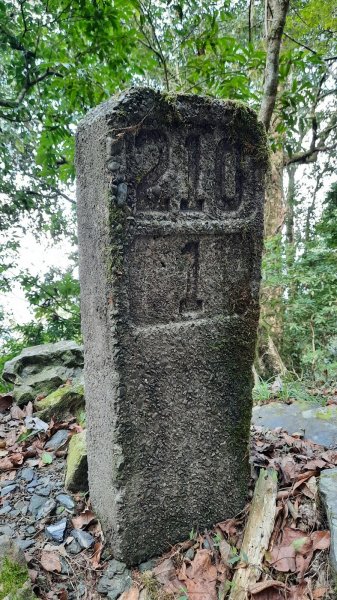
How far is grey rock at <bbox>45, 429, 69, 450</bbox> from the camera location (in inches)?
97.6

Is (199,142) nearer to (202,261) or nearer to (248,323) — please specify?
(202,261)

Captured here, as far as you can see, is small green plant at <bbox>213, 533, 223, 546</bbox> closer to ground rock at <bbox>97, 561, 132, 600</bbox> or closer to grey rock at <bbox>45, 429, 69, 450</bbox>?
ground rock at <bbox>97, 561, 132, 600</bbox>

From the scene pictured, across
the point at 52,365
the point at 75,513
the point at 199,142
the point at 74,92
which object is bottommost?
the point at 75,513

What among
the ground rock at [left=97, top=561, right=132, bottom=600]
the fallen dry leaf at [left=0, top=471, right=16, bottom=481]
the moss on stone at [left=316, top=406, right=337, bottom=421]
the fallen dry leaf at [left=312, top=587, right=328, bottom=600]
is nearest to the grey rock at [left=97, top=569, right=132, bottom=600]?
the ground rock at [left=97, top=561, right=132, bottom=600]

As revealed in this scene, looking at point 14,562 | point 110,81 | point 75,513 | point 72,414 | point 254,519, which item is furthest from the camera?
point 110,81

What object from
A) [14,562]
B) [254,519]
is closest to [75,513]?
[14,562]

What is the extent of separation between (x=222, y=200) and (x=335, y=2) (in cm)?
475

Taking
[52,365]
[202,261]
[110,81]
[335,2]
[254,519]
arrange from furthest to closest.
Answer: [335,2] < [110,81] < [52,365] < [254,519] < [202,261]

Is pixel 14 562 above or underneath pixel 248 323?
underneath

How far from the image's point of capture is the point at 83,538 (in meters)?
1.82

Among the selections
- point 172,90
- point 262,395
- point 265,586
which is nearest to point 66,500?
point 265,586

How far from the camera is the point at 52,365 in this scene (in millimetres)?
3465

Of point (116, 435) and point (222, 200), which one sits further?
point (222, 200)

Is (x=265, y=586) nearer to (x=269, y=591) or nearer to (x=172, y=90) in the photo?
(x=269, y=591)
